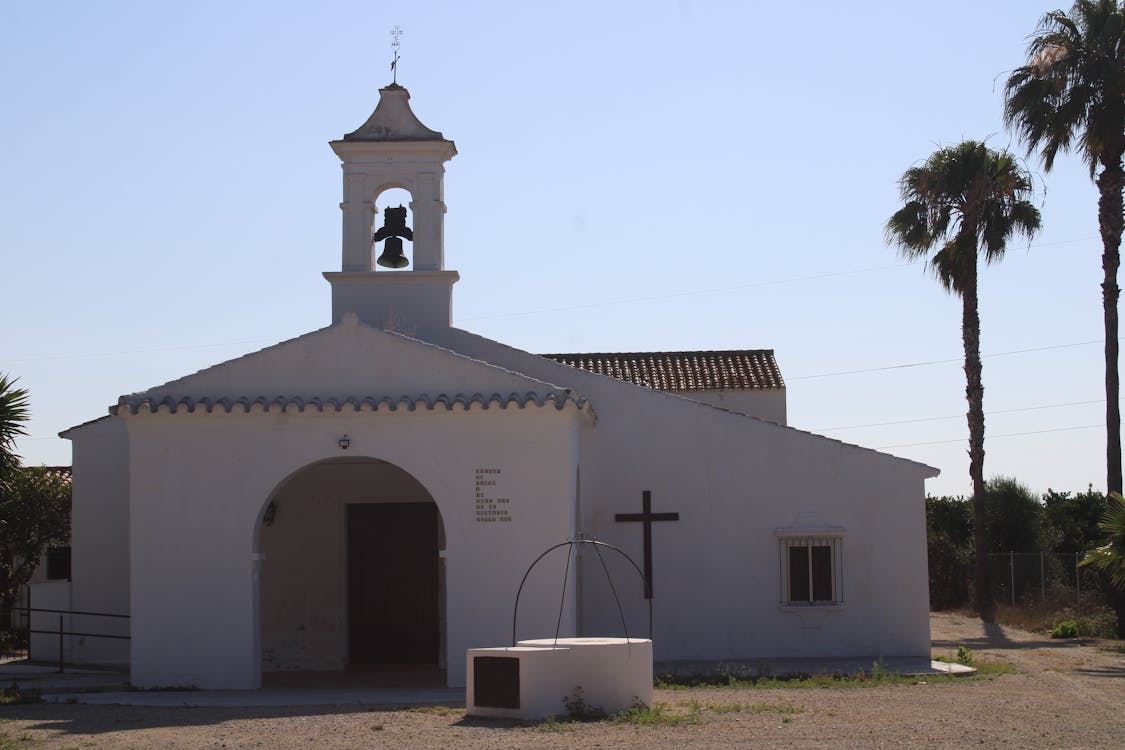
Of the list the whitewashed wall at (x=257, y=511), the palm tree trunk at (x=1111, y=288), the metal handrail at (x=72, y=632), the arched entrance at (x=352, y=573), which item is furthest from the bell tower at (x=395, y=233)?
the palm tree trunk at (x=1111, y=288)

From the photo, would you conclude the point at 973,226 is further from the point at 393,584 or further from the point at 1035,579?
the point at 393,584

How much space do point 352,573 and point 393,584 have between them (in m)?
0.64

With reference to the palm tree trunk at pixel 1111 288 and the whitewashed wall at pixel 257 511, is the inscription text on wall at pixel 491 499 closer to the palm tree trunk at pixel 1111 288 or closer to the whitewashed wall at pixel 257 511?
the whitewashed wall at pixel 257 511

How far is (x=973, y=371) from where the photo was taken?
27.3m

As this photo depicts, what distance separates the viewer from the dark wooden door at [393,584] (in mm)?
19641

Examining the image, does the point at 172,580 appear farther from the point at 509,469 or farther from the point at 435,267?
the point at 435,267

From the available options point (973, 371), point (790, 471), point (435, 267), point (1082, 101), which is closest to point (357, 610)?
point (435, 267)

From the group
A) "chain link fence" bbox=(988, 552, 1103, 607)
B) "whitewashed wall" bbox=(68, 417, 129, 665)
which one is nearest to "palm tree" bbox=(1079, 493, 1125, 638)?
"chain link fence" bbox=(988, 552, 1103, 607)

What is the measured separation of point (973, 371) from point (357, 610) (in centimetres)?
1422

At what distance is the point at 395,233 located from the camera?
782 inches

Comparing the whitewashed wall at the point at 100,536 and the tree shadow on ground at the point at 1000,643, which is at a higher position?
the whitewashed wall at the point at 100,536

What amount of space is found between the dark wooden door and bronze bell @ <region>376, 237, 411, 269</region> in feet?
11.7

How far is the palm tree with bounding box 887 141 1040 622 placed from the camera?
27.0 metres

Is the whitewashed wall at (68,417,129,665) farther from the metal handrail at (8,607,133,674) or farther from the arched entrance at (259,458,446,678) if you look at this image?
the arched entrance at (259,458,446,678)
